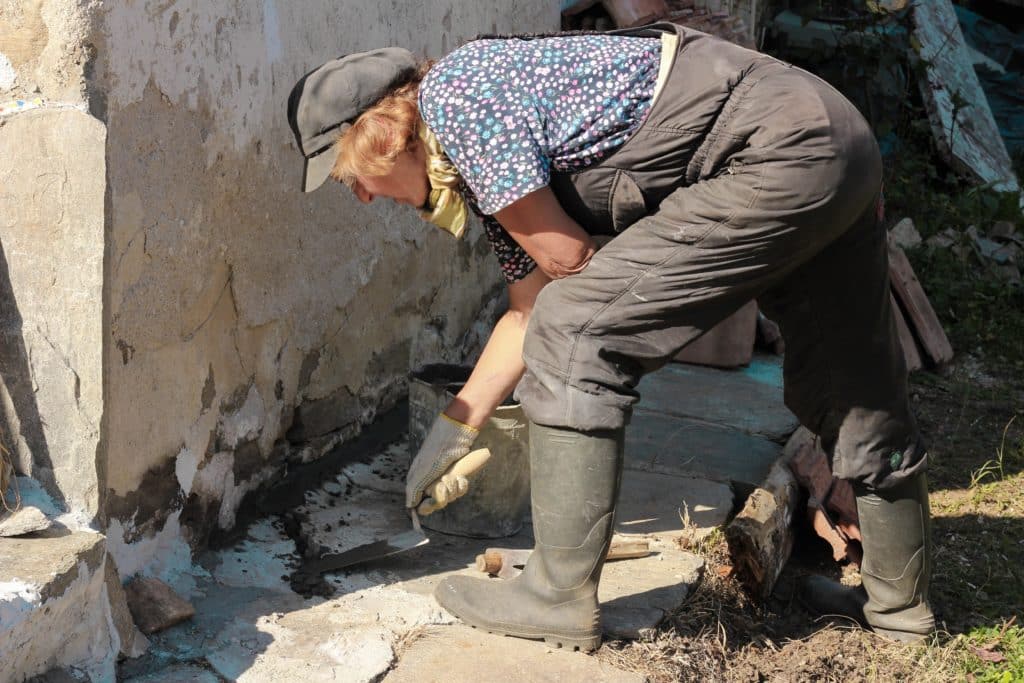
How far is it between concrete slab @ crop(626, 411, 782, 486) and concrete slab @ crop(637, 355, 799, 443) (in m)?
0.08

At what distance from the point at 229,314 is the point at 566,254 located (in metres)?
0.96

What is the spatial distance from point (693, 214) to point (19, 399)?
1367 mm

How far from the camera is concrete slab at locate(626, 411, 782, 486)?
372cm

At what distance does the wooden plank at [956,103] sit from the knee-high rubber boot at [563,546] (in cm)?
497

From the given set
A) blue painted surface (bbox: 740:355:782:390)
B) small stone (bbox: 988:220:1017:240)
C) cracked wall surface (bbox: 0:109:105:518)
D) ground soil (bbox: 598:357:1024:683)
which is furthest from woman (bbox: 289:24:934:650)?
small stone (bbox: 988:220:1017:240)

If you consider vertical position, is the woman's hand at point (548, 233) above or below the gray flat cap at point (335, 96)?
below

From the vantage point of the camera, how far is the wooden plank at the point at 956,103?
6.85 meters

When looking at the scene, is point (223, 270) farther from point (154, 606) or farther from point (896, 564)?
point (896, 564)

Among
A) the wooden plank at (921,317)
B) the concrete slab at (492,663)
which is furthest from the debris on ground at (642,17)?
the concrete slab at (492,663)

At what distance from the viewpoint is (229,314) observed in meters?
2.80

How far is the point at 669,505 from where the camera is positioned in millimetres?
3395

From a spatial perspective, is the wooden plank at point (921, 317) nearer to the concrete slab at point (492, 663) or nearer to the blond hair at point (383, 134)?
the concrete slab at point (492, 663)

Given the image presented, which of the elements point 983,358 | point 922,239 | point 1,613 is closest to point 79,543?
point 1,613

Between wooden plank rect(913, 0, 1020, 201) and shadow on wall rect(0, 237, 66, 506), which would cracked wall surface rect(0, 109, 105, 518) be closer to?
shadow on wall rect(0, 237, 66, 506)
